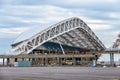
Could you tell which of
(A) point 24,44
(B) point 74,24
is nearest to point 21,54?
(A) point 24,44

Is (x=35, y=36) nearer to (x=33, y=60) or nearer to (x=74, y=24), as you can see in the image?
(x=33, y=60)

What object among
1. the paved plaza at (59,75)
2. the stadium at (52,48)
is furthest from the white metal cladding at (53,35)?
the paved plaza at (59,75)

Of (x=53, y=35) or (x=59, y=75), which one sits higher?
(x=53, y=35)

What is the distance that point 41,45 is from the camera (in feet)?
615

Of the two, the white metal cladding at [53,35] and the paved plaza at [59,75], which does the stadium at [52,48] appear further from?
the paved plaza at [59,75]

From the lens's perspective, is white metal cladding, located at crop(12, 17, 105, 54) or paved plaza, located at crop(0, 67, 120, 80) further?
white metal cladding, located at crop(12, 17, 105, 54)

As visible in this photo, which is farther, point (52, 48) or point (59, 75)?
point (52, 48)

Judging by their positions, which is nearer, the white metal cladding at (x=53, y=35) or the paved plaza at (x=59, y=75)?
the paved plaza at (x=59, y=75)

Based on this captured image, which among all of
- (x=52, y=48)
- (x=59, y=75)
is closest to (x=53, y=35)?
(x=52, y=48)

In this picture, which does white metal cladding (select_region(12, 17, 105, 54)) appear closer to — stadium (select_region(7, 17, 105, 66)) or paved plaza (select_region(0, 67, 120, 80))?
stadium (select_region(7, 17, 105, 66))

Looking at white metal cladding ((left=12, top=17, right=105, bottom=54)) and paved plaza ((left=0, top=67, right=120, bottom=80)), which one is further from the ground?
white metal cladding ((left=12, top=17, right=105, bottom=54))

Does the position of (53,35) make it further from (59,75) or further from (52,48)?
(59,75)

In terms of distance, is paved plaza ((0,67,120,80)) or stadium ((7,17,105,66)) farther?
stadium ((7,17,105,66))

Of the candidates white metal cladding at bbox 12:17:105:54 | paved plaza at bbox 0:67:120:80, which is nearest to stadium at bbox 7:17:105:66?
white metal cladding at bbox 12:17:105:54
